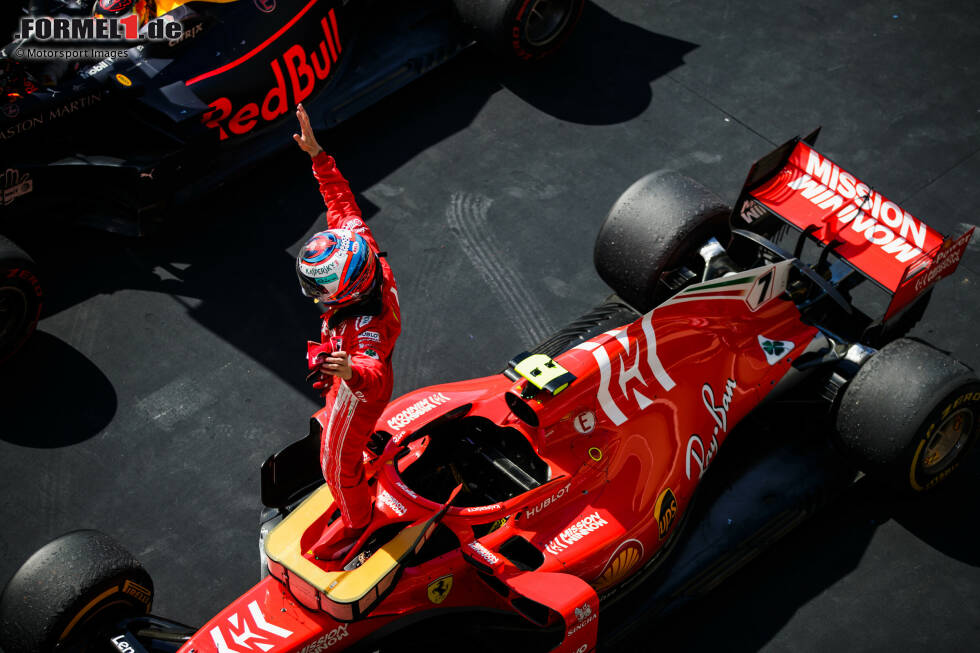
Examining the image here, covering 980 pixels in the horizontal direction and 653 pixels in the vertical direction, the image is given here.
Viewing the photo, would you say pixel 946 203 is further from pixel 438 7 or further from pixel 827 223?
pixel 438 7

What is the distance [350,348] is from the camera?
436 cm

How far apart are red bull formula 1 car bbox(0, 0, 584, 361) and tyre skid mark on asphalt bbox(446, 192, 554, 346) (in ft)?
4.23

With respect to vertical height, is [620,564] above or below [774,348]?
below

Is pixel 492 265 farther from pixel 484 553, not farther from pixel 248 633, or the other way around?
pixel 248 633

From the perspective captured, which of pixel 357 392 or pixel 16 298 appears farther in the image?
pixel 16 298

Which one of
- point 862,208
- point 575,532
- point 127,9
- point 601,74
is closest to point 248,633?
point 575,532

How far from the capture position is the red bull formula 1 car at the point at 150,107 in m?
6.95

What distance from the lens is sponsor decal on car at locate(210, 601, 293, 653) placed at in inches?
175

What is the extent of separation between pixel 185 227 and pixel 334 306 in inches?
146

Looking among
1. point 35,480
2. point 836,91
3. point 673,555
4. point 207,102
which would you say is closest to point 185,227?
point 207,102

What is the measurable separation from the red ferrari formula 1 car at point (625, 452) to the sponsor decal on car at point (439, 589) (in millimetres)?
27

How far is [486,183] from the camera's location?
7852mm

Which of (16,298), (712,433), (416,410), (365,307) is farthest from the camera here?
(16,298)

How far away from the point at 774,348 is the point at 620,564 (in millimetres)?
1567
